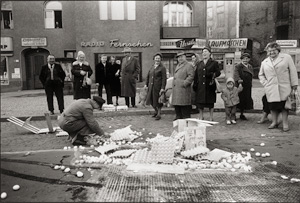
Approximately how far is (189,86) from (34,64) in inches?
718

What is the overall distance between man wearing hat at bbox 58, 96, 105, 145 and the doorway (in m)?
18.4

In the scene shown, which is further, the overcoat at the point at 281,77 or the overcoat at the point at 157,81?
the overcoat at the point at 157,81

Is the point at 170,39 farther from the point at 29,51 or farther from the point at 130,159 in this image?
the point at 130,159

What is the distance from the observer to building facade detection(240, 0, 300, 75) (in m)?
30.0

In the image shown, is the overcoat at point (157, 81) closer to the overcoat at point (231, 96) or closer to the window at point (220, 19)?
the overcoat at point (231, 96)

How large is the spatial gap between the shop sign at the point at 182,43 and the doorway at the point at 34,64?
29.1 feet

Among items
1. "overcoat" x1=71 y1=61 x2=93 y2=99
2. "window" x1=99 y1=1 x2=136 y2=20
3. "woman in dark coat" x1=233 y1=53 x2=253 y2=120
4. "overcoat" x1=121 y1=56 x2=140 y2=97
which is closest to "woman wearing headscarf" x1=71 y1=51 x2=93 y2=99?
"overcoat" x1=71 y1=61 x2=93 y2=99

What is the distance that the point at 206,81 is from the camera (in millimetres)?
7887

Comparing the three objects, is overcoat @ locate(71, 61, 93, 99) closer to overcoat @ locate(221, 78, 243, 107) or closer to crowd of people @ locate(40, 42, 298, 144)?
crowd of people @ locate(40, 42, 298, 144)

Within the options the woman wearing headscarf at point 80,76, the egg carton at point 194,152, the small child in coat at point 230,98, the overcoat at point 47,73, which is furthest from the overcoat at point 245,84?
the overcoat at point 47,73

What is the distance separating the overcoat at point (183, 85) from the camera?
7.72m

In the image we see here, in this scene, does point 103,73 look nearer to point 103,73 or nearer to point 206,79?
point 103,73

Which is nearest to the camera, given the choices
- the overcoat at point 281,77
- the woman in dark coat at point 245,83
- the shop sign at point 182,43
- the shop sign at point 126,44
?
the overcoat at point 281,77

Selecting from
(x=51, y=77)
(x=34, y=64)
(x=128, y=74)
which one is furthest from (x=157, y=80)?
(x=34, y=64)
